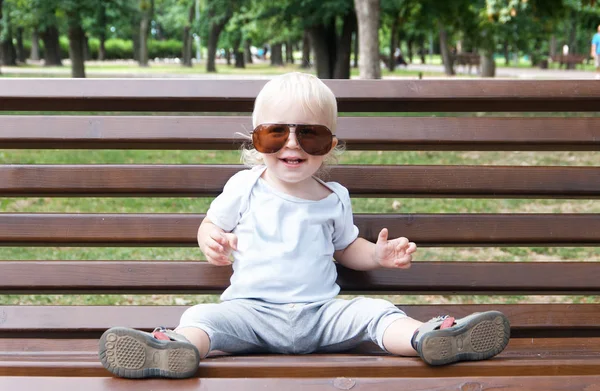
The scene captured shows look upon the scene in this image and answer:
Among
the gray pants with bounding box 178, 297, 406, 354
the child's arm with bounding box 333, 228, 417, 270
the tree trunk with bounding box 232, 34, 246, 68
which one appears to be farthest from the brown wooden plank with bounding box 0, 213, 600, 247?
the tree trunk with bounding box 232, 34, 246, 68

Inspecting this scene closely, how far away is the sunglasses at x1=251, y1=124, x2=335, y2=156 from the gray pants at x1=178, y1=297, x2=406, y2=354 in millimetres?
470

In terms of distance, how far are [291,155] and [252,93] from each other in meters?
0.43

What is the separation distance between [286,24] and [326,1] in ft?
10.4

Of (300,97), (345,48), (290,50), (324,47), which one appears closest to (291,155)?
(300,97)

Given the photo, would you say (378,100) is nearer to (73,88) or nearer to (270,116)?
(270,116)

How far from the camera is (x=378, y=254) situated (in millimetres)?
2520

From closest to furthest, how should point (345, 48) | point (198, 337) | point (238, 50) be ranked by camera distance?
point (198, 337)
point (345, 48)
point (238, 50)

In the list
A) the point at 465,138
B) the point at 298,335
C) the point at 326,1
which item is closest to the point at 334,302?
the point at 298,335

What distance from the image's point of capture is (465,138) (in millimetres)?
2857

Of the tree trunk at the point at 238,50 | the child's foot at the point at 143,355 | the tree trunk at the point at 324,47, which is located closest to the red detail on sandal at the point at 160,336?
the child's foot at the point at 143,355

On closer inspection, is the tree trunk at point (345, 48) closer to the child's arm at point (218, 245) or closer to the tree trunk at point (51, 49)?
the child's arm at point (218, 245)

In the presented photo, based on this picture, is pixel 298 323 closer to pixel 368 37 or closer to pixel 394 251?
pixel 394 251

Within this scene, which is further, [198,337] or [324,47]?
[324,47]

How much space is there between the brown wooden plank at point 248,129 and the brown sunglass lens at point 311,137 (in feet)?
1.21
